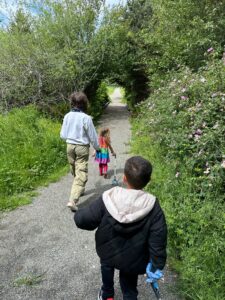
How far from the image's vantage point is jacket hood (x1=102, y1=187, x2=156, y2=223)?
2221 mm

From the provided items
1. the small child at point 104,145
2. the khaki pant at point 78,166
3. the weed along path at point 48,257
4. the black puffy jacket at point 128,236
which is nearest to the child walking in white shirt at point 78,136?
the khaki pant at point 78,166

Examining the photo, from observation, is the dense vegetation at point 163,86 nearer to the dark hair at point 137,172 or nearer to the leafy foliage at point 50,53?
the leafy foliage at point 50,53

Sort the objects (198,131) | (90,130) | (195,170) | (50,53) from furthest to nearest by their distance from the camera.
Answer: (50,53) → (90,130) → (198,131) → (195,170)

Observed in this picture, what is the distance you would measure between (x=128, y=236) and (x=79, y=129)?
8.75ft

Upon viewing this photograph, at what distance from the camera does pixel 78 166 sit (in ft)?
16.2

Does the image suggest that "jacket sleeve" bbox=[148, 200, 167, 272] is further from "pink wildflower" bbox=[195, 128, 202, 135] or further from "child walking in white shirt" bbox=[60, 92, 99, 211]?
"child walking in white shirt" bbox=[60, 92, 99, 211]

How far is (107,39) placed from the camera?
13625 mm

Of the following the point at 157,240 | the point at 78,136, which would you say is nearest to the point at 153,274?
the point at 157,240

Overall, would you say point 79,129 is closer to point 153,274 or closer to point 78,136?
Result: point 78,136

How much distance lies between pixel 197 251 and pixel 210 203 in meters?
0.67

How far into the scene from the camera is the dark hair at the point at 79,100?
15.0 ft

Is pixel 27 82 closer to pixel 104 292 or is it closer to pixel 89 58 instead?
pixel 89 58

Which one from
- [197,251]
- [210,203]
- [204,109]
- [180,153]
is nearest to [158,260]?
[197,251]

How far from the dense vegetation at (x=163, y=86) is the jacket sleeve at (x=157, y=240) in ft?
2.89
